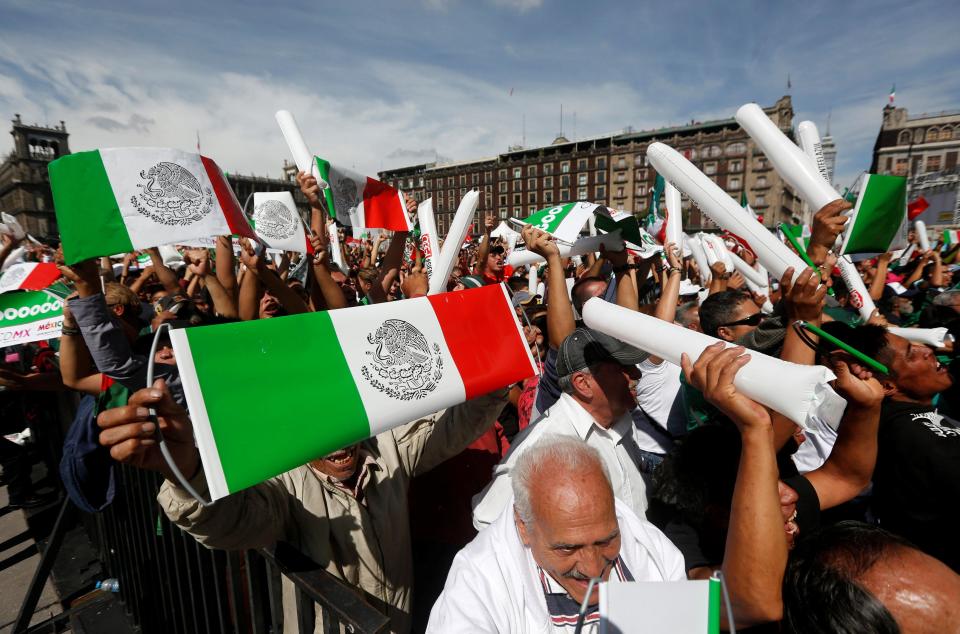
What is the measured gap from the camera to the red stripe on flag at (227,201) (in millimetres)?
2914

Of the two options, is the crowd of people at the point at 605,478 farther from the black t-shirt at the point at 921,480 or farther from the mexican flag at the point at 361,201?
the mexican flag at the point at 361,201

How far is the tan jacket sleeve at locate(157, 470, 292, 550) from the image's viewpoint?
145 centimetres

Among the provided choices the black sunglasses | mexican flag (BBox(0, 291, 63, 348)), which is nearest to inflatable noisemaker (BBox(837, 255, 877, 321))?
the black sunglasses

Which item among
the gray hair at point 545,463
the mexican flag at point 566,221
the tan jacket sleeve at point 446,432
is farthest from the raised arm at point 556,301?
the gray hair at point 545,463

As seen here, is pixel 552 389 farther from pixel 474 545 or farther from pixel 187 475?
pixel 187 475

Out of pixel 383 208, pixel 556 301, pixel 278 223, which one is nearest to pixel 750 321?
pixel 556 301

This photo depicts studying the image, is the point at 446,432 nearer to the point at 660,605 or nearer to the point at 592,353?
the point at 592,353

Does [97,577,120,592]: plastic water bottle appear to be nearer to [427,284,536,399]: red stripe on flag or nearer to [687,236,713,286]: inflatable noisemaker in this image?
[427,284,536,399]: red stripe on flag

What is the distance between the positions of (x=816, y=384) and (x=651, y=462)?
6.39 ft

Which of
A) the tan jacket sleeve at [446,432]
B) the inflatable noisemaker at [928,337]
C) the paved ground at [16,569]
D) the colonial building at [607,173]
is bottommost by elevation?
the paved ground at [16,569]

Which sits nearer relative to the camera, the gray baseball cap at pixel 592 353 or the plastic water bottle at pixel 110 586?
the gray baseball cap at pixel 592 353

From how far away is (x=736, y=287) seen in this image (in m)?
5.37

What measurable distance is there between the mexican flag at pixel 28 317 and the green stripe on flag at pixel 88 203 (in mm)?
1286

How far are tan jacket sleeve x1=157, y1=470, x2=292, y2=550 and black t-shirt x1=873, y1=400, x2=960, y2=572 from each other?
2906 millimetres
